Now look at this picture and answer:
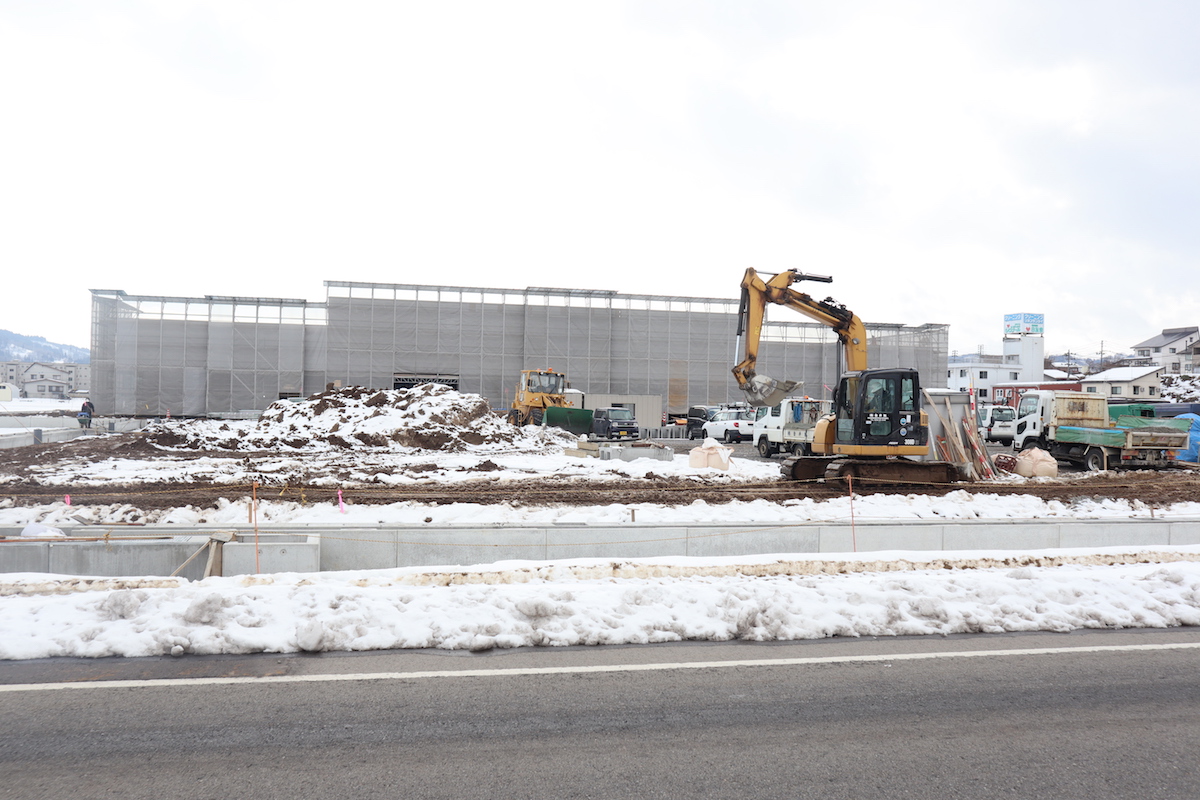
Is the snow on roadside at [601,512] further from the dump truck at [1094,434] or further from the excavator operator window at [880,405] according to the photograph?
the dump truck at [1094,434]

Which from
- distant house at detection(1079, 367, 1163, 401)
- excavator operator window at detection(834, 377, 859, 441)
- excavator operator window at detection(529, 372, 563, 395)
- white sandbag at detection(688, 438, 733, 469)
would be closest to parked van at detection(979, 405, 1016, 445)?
white sandbag at detection(688, 438, 733, 469)

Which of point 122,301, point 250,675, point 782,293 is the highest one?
point 122,301

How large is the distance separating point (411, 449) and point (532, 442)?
4721mm

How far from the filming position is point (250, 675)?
15.7 feet

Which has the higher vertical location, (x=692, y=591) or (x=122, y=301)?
(x=122, y=301)

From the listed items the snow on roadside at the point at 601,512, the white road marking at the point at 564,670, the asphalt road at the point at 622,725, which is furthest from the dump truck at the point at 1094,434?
the asphalt road at the point at 622,725

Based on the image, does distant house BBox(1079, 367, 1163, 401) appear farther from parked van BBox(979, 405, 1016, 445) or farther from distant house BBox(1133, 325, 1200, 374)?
parked van BBox(979, 405, 1016, 445)

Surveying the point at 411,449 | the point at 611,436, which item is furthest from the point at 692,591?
the point at 611,436

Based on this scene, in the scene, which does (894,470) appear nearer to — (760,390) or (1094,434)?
(760,390)

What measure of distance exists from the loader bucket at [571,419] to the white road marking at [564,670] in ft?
87.5

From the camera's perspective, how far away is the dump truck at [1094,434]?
20750 mm

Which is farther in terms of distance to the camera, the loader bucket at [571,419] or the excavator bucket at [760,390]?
the loader bucket at [571,419]

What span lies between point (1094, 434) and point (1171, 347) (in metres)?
97.1

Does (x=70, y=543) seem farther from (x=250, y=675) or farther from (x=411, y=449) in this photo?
(x=411, y=449)
